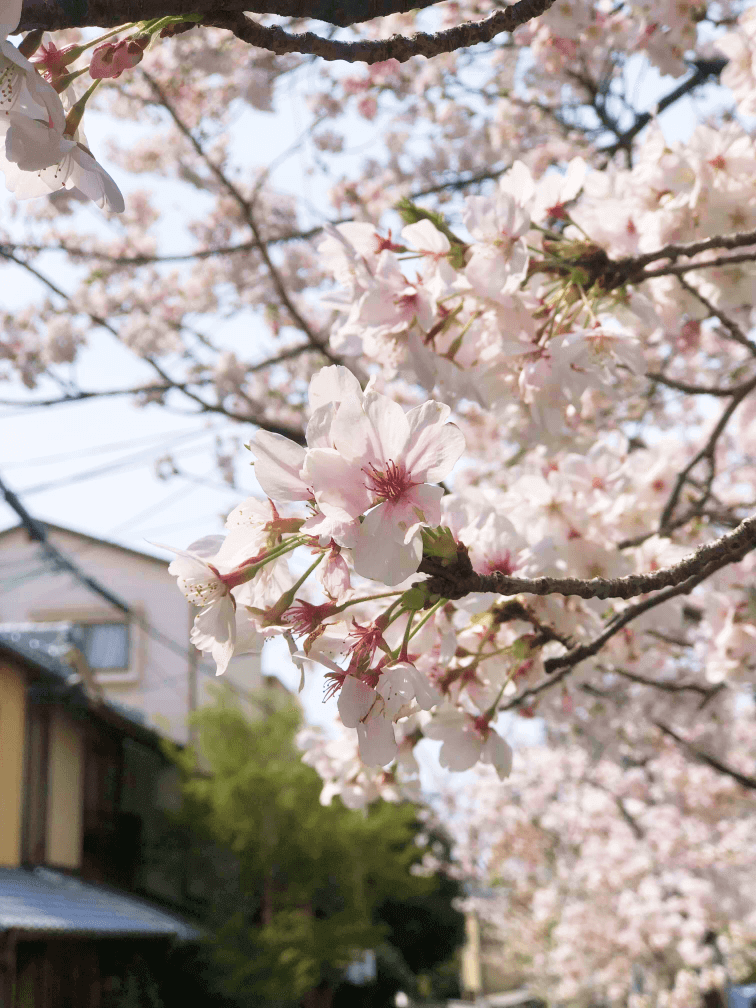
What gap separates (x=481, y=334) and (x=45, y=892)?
9610 millimetres

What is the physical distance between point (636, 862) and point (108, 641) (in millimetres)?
10803

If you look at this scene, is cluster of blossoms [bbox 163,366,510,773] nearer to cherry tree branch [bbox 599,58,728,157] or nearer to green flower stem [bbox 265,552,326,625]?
green flower stem [bbox 265,552,326,625]

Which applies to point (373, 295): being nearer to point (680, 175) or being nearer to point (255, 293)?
point (680, 175)

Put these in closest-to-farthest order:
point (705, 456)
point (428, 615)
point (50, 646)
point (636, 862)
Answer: point (428, 615) → point (705, 456) → point (636, 862) → point (50, 646)

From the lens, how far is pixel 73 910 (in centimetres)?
948

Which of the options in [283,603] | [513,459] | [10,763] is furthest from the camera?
[10,763]

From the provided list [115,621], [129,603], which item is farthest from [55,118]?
[129,603]

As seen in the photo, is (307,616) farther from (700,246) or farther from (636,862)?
(636,862)

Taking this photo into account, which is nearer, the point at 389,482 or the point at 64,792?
the point at 389,482

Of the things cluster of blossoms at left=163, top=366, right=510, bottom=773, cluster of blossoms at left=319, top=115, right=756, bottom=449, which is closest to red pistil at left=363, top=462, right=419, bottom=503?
cluster of blossoms at left=163, top=366, right=510, bottom=773

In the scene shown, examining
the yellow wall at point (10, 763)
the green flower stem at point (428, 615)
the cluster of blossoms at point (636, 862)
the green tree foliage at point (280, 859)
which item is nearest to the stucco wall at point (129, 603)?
the green tree foliage at point (280, 859)

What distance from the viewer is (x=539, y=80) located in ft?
15.7

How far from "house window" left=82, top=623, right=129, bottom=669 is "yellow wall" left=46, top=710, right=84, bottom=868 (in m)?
5.30

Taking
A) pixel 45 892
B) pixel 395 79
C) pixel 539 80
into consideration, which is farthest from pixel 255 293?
pixel 45 892
